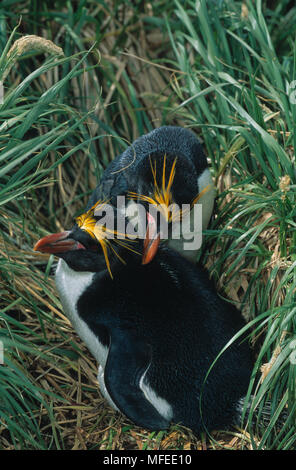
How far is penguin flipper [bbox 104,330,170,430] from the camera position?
7.53 feet

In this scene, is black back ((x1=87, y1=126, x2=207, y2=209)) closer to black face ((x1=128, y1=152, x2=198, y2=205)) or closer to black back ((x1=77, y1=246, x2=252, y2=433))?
black face ((x1=128, y1=152, x2=198, y2=205))

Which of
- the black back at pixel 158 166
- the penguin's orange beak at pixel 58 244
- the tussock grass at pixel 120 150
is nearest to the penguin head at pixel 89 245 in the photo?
the penguin's orange beak at pixel 58 244

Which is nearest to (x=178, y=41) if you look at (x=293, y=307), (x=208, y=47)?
(x=208, y=47)

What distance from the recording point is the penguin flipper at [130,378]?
2295 millimetres

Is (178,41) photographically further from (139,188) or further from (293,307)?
(293,307)

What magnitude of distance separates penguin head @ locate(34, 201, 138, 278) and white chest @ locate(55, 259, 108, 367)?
4 cm

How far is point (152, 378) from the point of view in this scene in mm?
2400

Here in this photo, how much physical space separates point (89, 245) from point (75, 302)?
22cm

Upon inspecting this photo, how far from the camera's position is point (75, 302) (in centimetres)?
255

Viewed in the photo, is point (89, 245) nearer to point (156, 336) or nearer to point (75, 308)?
point (75, 308)

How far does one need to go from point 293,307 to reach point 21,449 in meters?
0.96
